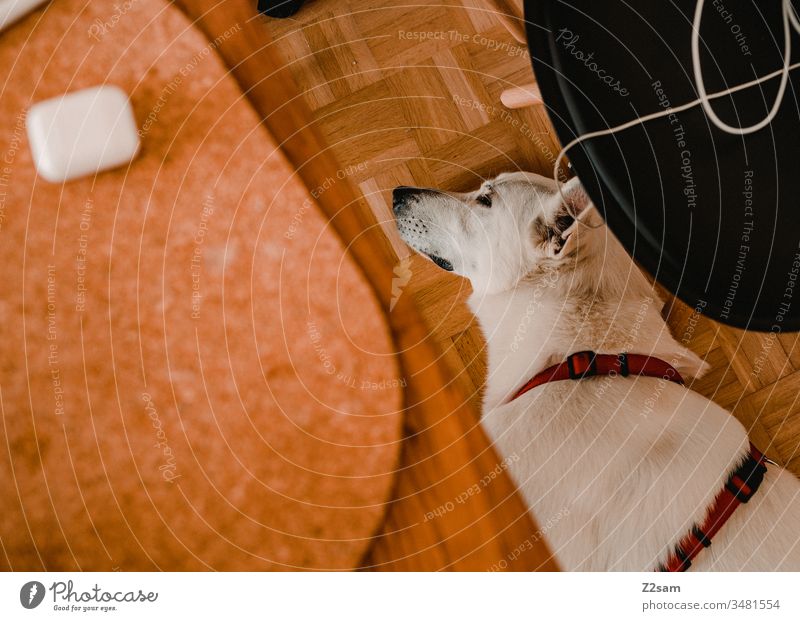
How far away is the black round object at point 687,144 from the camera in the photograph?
309 millimetres

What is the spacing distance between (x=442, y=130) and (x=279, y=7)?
232 mm

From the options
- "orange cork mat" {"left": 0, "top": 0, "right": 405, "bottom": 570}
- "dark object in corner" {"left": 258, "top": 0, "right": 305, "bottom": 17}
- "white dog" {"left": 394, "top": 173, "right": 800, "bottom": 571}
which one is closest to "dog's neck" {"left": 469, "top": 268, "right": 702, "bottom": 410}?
"white dog" {"left": 394, "top": 173, "right": 800, "bottom": 571}

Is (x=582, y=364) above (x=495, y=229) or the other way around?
the other way around

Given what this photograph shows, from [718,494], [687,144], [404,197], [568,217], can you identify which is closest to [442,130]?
[404,197]

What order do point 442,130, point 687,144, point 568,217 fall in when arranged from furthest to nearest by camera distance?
point 442,130
point 568,217
point 687,144

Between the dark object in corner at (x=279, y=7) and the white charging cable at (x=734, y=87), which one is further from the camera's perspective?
the dark object in corner at (x=279, y=7)

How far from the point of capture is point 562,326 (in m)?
0.54

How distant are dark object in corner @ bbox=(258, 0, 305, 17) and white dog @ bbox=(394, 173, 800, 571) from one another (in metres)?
0.30

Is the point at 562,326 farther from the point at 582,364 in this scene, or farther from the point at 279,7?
the point at 279,7

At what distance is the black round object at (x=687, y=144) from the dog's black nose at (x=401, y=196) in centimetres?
28

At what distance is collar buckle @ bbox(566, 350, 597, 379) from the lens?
21.0 inches

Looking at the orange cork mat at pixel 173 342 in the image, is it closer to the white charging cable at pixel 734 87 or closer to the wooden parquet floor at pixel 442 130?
the wooden parquet floor at pixel 442 130

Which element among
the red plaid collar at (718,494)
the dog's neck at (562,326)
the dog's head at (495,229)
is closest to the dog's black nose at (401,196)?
the dog's head at (495,229)

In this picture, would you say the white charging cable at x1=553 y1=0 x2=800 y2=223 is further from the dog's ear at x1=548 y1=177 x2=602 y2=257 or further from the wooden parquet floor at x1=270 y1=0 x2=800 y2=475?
the wooden parquet floor at x1=270 y1=0 x2=800 y2=475
